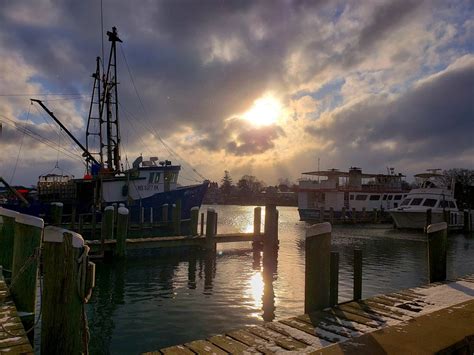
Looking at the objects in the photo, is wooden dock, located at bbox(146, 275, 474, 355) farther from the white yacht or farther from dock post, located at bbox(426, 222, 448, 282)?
the white yacht

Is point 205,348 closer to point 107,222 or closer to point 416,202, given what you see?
point 107,222

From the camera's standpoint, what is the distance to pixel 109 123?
2798 cm

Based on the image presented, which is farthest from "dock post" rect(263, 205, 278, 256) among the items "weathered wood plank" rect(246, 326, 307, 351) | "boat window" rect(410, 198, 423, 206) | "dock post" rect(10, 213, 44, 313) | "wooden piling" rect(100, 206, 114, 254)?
"boat window" rect(410, 198, 423, 206)

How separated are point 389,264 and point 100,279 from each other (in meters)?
13.0

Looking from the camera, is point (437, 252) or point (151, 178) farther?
point (151, 178)

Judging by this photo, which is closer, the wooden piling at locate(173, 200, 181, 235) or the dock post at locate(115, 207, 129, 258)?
the dock post at locate(115, 207, 129, 258)

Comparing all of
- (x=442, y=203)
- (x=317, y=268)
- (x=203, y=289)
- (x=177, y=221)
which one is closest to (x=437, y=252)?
(x=317, y=268)

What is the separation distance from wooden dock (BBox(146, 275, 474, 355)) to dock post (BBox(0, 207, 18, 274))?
5957 millimetres

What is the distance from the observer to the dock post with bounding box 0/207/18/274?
8.23 metres

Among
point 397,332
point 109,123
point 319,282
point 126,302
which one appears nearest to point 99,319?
point 126,302

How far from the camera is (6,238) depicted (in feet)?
28.5

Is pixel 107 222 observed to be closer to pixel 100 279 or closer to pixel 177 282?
pixel 100 279

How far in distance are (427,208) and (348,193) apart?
40.3ft

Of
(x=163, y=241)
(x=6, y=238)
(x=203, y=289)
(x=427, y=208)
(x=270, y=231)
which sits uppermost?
(x=427, y=208)
